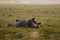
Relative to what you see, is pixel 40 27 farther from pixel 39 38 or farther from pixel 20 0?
pixel 20 0

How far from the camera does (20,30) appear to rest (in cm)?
412

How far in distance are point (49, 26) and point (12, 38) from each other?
120cm

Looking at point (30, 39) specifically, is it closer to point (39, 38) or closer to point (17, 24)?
point (39, 38)

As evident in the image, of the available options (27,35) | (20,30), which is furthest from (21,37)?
(20,30)

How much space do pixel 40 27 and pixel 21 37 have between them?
85 centimetres

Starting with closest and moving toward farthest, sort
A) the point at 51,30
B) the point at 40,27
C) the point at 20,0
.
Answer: the point at 51,30, the point at 40,27, the point at 20,0

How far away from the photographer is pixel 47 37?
3.64 m

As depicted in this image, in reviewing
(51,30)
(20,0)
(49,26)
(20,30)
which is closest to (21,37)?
(20,30)

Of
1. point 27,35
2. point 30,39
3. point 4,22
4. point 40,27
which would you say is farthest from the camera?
point 4,22

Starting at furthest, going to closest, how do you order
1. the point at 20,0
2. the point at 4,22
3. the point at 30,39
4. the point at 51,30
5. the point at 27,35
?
the point at 20,0, the point at 4,22, the point at 51,30, the point at 27,35, the point at 30,39

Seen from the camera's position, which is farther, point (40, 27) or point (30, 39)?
point (40, 27)

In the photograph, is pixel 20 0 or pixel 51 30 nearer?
pixel 51 30

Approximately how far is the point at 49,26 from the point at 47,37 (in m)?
0.88

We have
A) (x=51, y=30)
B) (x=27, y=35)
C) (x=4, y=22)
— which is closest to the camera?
(x=27, y=35)
